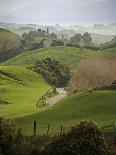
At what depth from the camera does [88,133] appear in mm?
44250

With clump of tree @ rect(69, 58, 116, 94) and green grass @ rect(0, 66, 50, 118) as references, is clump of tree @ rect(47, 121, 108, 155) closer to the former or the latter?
green grass @ rect(0, 66, 50, 118)

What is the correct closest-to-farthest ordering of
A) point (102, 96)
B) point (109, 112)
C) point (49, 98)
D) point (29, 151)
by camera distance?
point (29, 151) → point (109, 112) → point (102, 96) → point (49, 98)

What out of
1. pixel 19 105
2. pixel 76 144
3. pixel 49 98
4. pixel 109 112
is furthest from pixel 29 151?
pixel 49 98

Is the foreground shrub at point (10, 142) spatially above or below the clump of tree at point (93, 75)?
above

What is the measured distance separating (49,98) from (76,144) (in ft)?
375

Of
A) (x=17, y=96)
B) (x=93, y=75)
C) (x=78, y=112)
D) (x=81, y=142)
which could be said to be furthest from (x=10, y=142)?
(x=93, y=75)

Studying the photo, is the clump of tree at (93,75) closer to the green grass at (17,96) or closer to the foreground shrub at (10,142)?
the green grass at (17,96)

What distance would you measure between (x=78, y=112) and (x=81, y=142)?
46.9 m

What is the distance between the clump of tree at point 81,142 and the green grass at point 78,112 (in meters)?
27.7

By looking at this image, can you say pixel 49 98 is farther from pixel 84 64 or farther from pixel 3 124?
pixel 3 124

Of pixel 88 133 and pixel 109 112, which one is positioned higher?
pixel 88 133

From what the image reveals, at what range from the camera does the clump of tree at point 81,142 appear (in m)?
42.9

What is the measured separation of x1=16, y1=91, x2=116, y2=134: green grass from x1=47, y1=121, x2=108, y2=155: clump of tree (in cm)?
2773

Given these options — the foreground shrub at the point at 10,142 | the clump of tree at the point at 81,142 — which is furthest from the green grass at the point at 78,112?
the clump of tree at the point at 81,142
